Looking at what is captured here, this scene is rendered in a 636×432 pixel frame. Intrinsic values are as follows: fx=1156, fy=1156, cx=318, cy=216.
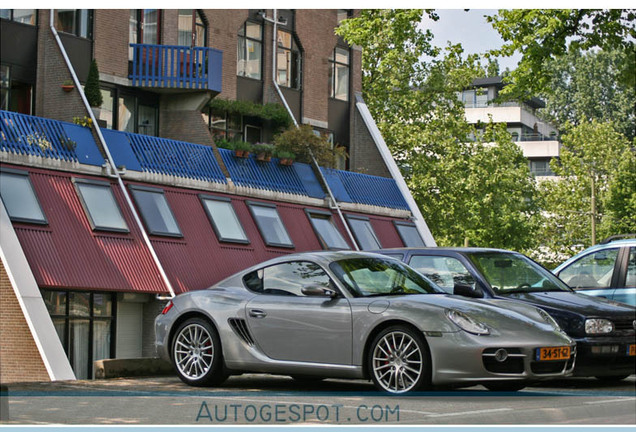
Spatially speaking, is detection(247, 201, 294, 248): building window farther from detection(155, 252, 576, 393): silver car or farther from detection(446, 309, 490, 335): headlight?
detection(446, 309, 490, 335): headlight

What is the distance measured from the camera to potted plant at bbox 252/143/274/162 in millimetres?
33625

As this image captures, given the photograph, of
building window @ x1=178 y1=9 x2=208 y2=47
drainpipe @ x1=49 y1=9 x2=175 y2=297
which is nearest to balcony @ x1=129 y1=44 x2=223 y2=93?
building window @ x1=178 y1=9 x2=208 y2=47

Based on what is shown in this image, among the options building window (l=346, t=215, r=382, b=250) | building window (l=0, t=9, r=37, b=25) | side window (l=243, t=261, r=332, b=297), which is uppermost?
building window (l=0, t=9, r=37, b=25)

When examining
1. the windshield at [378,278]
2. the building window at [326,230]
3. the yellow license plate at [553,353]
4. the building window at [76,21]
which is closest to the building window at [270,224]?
the building window at [326,230]

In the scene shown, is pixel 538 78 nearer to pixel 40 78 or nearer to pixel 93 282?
pixel 93 282

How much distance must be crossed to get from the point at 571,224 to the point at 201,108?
41.3m

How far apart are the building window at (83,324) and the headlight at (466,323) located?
52.7ft

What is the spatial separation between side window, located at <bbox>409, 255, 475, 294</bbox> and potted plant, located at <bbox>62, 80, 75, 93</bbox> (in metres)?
16.6

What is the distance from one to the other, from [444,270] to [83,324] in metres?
14.1

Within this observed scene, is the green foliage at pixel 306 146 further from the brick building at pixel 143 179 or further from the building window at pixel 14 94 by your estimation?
the building window at pixel 14 94

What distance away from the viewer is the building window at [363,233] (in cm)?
3566

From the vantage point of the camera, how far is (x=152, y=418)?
30.6 ft
